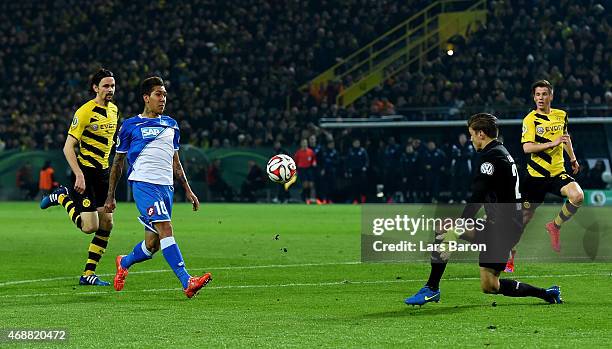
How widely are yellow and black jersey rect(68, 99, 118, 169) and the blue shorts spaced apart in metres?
1.68

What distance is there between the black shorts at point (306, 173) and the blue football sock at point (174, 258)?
25.1 m

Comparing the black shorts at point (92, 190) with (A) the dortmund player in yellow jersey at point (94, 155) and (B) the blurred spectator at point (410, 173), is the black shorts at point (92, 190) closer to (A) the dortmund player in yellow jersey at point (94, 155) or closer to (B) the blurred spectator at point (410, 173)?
(A) the dortmund player in yellow jersey at point (94, 155)

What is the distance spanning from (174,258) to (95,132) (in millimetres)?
2441

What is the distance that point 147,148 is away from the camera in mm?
11250

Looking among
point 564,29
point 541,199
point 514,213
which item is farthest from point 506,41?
point 514,213

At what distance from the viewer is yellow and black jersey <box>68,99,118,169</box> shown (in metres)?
12.6

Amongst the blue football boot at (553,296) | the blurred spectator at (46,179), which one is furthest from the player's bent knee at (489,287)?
the blurred spectator at (46,179)

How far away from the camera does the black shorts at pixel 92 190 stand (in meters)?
12.8

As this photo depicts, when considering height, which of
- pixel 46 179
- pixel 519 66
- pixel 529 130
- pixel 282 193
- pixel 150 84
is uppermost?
pixel 519 66

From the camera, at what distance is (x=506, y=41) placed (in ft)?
124

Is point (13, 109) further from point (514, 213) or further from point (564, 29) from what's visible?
point (514, 213)

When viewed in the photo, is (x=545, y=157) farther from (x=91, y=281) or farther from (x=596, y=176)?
(x=596, y=176)

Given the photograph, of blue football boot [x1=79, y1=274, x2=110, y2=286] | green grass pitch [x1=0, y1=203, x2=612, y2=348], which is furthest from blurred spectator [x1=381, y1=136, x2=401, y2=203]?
blue football boot [x1=79, y1=274, x2=110, y2=286]

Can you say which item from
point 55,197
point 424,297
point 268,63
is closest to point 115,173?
point 55,197
